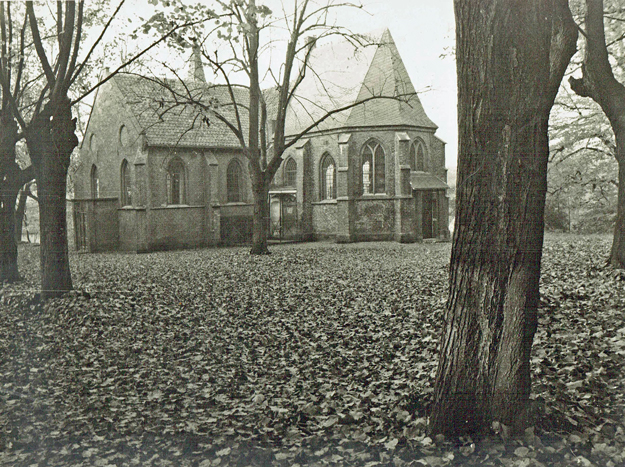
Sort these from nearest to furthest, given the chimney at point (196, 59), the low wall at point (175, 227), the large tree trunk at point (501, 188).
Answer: the large tree trunk at point (501, 188) < the chimney at point (196, 59) < the low wall at point (175, 227)

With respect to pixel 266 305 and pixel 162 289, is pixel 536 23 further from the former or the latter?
pixel 162 289

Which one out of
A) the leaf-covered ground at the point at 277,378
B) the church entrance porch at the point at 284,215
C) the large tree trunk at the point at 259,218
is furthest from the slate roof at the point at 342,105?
the leaf-covered ground at the point at 277,378

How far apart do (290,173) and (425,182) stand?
8610 mm

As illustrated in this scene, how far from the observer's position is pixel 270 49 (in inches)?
819

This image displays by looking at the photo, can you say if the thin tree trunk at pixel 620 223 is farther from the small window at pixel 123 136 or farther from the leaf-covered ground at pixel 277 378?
the small window at pixel 123 136

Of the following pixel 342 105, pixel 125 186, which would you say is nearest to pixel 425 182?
pixel 342 105

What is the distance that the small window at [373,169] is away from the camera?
3048cm

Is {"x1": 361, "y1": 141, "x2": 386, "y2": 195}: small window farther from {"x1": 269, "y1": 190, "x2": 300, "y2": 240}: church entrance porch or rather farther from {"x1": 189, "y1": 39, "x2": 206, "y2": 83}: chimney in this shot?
{"x1": 189, "y1": 39, "x2": 206, "y2": 83}: chimney

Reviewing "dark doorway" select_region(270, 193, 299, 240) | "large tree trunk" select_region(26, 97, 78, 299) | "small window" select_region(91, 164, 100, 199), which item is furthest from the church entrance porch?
"large tree trunk" select_region(26, 97, 78, 299)

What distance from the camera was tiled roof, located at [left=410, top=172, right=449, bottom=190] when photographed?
1171 inches

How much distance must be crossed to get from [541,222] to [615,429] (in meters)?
1.67

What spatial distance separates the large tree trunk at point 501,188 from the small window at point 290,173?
98.5ft

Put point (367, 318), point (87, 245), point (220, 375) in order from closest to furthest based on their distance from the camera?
1. point (220, 375)
2. point (367, 318)
3. point (87, 245)

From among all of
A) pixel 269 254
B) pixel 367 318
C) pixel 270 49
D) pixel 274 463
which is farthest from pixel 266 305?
pixel 270 49
